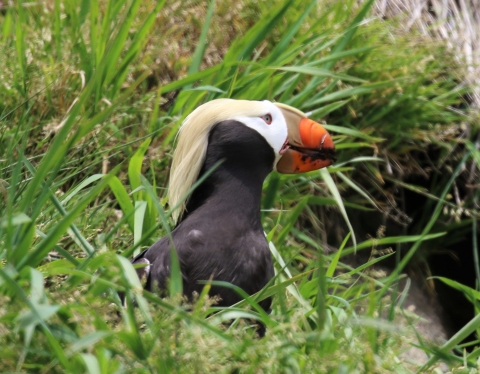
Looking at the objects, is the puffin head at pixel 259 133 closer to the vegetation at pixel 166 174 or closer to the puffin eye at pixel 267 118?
the puffin eye at pixel 267 118

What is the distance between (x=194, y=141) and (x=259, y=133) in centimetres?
18

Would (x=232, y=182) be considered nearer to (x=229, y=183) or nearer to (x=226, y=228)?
(x=229, y=183)

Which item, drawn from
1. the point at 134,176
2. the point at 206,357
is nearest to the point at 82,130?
the point at 206,357

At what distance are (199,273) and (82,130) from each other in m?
0.56

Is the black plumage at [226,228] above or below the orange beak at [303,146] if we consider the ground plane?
below

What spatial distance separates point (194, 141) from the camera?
2061 millimetres

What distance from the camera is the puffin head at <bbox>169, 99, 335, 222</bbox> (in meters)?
2.05

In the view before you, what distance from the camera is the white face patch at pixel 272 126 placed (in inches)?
82.7

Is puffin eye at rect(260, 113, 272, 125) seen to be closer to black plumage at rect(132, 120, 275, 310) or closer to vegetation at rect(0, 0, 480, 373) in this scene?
black plumage at rect(132, 120, 275, 310)

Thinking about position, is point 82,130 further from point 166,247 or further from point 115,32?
point 115,32

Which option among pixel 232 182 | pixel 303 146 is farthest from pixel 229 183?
pixel 303 146

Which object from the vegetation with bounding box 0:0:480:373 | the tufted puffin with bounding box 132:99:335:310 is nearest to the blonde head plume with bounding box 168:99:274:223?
the tufted puffin with bounding box 132:99:335:310

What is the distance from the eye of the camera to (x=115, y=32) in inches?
101

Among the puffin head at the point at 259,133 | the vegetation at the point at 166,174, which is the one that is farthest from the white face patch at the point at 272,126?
the vegetation at the point at 166,174
